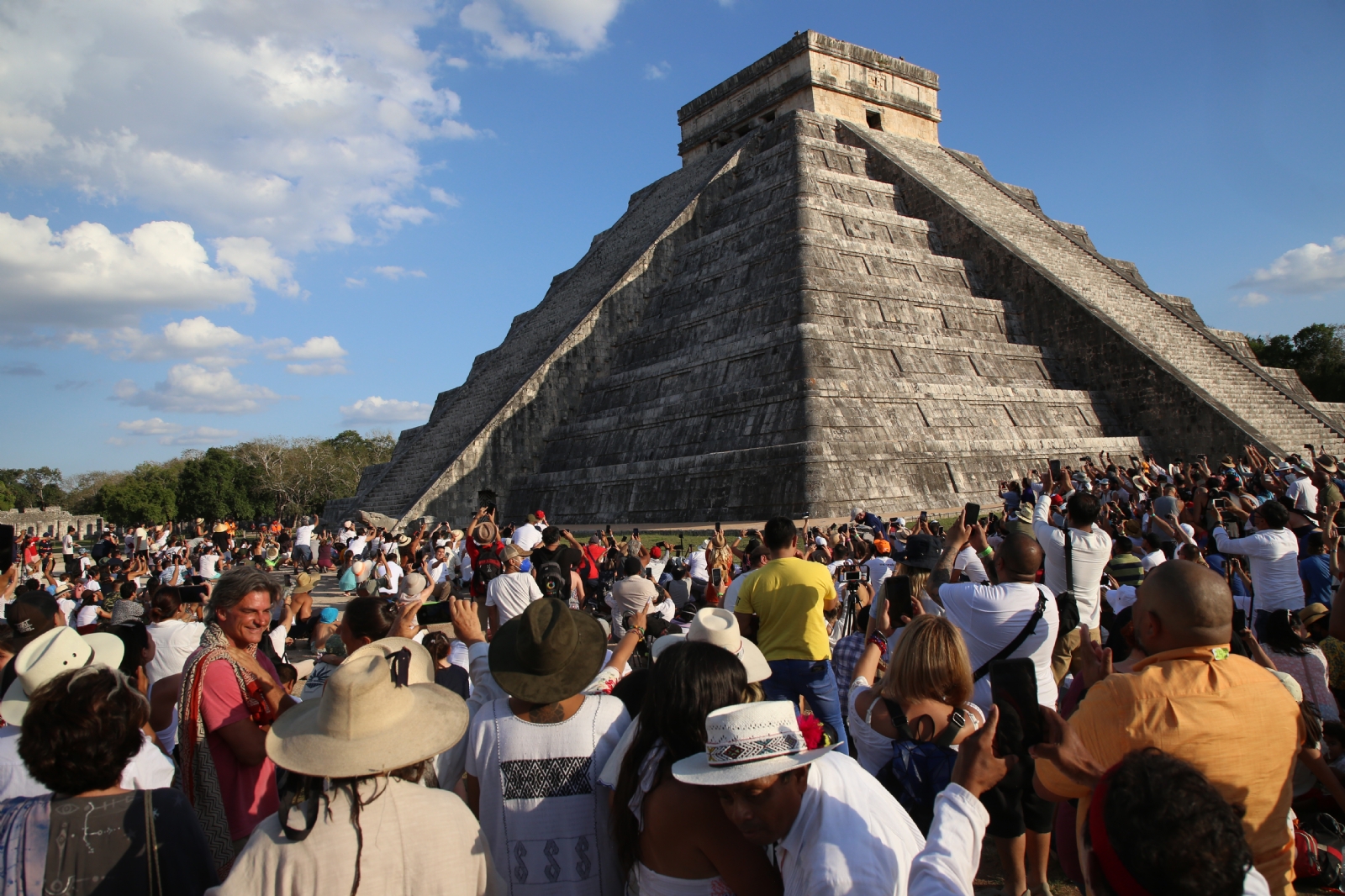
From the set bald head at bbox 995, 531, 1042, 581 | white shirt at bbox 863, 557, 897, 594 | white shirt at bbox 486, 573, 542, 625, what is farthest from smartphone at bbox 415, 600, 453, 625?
white shirt at bbox 863, 557, 897, 594

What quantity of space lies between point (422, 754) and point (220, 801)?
1307 mm

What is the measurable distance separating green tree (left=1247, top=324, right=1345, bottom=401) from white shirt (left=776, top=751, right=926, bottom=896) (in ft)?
146

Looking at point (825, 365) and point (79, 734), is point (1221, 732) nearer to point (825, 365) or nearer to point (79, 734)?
point (79, 734)

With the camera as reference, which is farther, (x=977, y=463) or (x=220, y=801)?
(x=977, y=463)

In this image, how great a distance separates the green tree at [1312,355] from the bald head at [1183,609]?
143 ft

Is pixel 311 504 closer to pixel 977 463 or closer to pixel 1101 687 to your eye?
pixel 977 463

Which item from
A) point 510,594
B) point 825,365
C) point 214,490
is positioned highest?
point 825,365

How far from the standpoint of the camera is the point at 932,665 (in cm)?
305

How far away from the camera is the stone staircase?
20.0m

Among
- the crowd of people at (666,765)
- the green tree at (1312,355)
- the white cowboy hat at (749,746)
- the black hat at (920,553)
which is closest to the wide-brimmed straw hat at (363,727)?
the crowd of people at (666,765)

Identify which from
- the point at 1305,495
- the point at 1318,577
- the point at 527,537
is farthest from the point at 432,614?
the point at 1305,495

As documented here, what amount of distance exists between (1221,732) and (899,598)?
2.23 meters

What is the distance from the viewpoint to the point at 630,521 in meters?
19.5

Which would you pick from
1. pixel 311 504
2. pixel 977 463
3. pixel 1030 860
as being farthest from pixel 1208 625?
pixel 311 504
